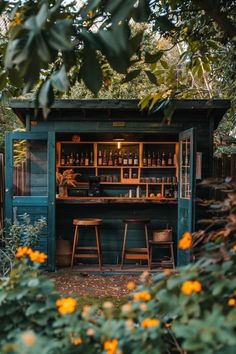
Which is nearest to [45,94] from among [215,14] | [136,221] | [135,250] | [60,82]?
[60,82]

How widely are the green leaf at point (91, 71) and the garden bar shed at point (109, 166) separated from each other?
4.33 metres

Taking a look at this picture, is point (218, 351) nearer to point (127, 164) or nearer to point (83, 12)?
point (83, 12)

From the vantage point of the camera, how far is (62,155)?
7914 mm

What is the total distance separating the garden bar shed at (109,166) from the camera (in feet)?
21.3

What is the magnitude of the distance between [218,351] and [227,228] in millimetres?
524

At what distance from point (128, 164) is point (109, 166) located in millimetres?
327

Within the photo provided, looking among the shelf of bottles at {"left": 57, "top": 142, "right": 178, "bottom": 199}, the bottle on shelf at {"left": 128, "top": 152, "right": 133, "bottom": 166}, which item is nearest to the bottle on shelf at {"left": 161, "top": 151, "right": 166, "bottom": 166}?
the shelf of bottles at {"left": 57, "top": 142, "right": 178, "bottom": 199}

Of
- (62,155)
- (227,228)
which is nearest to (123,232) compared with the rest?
(62,155)

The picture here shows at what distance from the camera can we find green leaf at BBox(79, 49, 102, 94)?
1552 mm

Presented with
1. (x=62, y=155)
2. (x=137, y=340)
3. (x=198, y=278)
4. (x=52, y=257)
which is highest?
(x=62, y=155)

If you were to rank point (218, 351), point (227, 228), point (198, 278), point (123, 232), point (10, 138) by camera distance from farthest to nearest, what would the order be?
point (123, 232) → point (10, 138) → point (227, 228) → point (198, 278) → point (218, 351)

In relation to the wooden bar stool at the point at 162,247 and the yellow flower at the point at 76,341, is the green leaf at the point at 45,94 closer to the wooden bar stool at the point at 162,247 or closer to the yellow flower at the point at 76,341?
the yellow flower at the point at 76,341

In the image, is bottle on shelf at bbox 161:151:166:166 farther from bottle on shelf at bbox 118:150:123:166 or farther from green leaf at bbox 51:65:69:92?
green leaf at bbox 51:65:69:92

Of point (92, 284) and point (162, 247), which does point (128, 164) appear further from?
point (92, 284)
